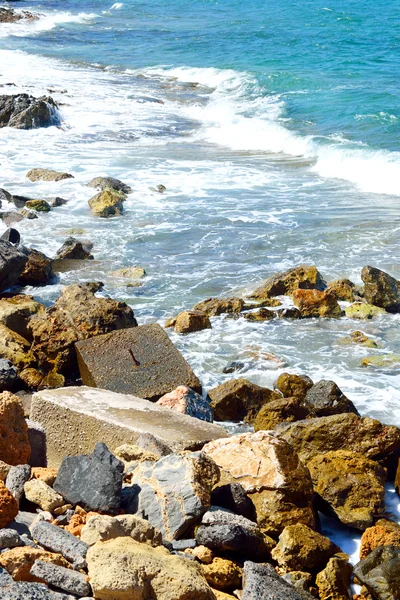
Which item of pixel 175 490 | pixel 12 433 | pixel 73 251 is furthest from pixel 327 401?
pixel 73 251

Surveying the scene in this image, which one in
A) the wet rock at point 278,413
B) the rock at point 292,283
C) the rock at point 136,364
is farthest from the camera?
the rock at point 292,283

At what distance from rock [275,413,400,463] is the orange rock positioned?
301 centimetres

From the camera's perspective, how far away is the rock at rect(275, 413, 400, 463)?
7297 mm

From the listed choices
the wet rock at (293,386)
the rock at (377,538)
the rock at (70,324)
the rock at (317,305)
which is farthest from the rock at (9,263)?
the rock at (377,538)

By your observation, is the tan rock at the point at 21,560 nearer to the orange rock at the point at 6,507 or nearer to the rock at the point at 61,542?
the rock at the point at 61,542

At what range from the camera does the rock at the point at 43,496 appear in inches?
212

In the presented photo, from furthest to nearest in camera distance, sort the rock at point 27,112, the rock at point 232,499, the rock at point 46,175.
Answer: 1. the rock at point 27,112
2. the rock at point 46,175
3. the rock at point 232,499

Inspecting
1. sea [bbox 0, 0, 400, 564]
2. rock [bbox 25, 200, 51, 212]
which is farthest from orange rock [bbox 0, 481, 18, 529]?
rock [bbox 25, 200, 51, 212]

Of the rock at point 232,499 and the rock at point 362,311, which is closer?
the rock at point 232,499

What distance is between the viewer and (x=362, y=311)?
11.4 meters

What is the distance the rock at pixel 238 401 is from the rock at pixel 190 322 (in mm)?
2280

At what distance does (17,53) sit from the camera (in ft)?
124

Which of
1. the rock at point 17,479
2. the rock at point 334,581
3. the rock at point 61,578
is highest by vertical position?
the rock at point 61,578

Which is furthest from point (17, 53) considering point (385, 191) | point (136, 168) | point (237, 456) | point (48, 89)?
point (237, 456)
